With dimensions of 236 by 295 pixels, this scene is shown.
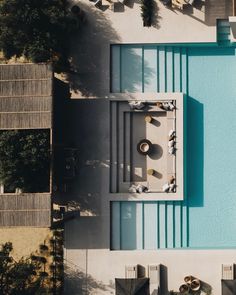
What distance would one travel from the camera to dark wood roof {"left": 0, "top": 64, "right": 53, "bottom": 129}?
2428cm

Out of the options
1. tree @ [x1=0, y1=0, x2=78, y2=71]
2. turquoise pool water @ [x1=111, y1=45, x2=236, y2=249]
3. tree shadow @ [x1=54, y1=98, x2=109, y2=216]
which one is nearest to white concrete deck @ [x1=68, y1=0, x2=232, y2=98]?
turquoise pool water @ [x1=111, y1=45, x2=236, y2=249]

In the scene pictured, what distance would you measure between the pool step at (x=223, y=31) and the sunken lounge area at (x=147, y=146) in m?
4.11

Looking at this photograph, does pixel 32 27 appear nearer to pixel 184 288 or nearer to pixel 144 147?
pixel 144 147

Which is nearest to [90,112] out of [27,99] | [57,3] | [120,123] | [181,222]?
[120,123]

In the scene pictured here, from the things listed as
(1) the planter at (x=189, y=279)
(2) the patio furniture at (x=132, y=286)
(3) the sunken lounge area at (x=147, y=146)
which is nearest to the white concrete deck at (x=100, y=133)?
(1) the planter at (x=189, y=279)

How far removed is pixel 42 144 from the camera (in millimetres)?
24188

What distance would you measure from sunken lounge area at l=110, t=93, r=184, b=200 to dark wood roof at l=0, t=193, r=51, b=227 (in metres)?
4.61

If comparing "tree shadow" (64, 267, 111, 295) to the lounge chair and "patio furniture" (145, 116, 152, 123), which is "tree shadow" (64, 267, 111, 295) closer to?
"patio furniture" (145, 116, 152, 123)

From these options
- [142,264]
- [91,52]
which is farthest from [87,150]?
[142,264]

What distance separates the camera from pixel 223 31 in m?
27.3

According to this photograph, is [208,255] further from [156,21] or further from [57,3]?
[57,3]

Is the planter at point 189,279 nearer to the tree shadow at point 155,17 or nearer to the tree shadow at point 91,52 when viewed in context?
the tree shadow at point 91,52

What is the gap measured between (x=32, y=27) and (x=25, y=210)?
9.67m

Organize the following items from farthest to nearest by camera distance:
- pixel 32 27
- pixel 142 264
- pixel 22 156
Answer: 1. pixel 142 264
2. pixel 32 27
3. pixel 22 156
